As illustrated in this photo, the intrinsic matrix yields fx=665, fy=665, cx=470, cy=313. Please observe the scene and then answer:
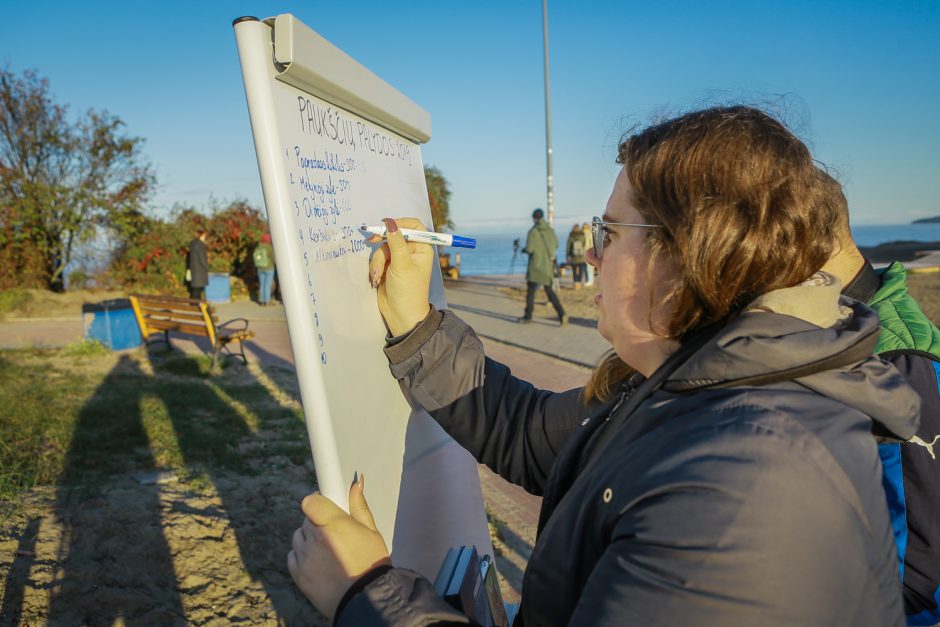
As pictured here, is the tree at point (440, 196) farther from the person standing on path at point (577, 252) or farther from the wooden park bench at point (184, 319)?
the wooden park bench at point (184, 319)

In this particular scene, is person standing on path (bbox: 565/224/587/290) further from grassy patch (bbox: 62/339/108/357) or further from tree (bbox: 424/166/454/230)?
grassy patch (bbox: 62/339/108/357)

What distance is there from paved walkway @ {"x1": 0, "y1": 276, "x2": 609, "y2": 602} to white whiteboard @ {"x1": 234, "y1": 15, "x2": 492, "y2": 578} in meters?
1.51

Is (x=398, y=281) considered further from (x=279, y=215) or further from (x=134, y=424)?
(x=134, y=424)

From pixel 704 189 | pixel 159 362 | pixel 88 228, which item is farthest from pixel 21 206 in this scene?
pixel 704 189

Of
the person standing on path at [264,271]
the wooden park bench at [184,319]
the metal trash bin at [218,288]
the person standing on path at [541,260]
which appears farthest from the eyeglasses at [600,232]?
the metal trash bin at [218,288]

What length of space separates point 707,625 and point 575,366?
7.53 meters

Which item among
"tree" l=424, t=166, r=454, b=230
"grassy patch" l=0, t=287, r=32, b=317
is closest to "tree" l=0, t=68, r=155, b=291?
"grassy patch" l=0, t=287, r=32, b=317

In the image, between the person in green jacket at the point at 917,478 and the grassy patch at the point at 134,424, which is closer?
the person in green jacket at the point at 917,478

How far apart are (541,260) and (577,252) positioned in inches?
204

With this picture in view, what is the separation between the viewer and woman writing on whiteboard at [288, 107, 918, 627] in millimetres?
892

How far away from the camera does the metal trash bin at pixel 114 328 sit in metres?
8.90

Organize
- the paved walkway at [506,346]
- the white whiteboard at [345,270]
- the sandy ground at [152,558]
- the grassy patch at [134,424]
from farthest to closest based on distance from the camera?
1. the grassy patch at [134,424]
2. the paved walkway at [506,346]
3. the sandy ground at [152,558]
4. the white whiteboard at [345,270]

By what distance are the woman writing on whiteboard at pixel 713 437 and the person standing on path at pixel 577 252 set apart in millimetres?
14671

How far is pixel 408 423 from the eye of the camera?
2.03m
